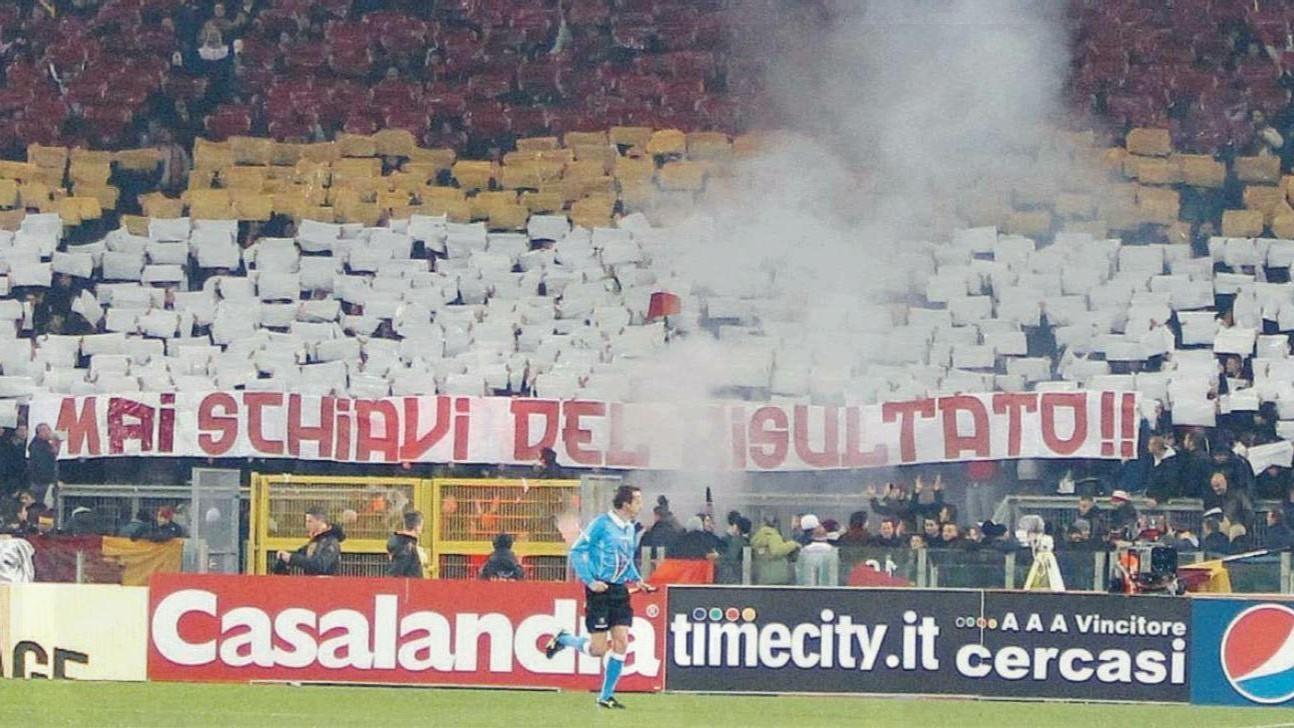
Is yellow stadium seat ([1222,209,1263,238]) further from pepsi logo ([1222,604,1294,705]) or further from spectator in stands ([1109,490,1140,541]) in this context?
pepsi logo ([1222,604,1294,705])

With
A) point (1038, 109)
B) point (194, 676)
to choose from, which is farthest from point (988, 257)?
point (194, 676)

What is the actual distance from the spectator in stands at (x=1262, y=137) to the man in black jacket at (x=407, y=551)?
14.3 meters

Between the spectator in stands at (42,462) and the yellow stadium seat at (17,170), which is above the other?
the yellow stadium seat at (17,170)

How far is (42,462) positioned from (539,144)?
8.61 metres

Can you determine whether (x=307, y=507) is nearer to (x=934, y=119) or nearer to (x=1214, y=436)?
(x=1214, y=436)

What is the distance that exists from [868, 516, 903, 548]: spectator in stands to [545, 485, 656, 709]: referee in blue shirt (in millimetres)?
5645

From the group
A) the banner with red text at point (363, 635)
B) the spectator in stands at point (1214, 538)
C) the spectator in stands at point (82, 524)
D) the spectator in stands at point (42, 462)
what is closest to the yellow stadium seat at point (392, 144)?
the spectator in stands at point (42, 462)

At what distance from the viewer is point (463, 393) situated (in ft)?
86.1

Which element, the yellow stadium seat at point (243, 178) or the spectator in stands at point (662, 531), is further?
the yellow stadium seat at point (243, 178)

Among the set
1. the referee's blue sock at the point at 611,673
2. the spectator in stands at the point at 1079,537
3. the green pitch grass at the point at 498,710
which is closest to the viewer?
the green pitch grass at the point at 498,710

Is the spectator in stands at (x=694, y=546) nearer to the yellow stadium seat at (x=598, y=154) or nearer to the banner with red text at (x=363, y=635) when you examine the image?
the banner with red text at (x=363, y=635)

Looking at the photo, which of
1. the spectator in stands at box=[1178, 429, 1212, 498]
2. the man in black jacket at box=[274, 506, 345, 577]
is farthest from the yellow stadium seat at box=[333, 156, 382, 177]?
the spectator in stands at box=[1178, 429, 1212, 498]

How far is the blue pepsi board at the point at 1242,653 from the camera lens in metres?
17.7

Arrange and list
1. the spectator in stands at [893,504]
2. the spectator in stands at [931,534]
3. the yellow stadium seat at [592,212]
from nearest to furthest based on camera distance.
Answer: the spectator in stands at [931,534], the spectator in stands at [893,504], the yellow stadium seat at [592,212]
